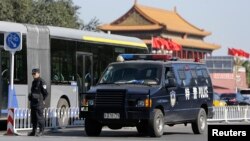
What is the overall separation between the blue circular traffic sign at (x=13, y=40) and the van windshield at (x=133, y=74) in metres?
2.50

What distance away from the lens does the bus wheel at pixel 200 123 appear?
19.5m

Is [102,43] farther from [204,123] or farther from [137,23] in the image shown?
→ [137,23]

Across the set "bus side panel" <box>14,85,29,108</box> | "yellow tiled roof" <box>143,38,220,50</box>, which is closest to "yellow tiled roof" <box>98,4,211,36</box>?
"yellow tiled roof" <box>143,38,220,50</box>

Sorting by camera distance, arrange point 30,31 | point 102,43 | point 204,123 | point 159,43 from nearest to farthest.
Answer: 1. point 204,123
2. point 30,31
3. point 102,43
4. point 159,43

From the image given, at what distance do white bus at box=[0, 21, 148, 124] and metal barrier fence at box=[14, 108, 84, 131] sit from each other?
2.06 feet

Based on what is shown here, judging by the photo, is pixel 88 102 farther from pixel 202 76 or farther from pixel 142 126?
pixel 202 76

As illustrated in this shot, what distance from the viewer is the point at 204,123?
19.9 m

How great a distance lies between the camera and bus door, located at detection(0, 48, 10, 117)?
65.7ft

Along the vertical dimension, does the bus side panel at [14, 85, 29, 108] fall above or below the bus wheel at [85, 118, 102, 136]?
above

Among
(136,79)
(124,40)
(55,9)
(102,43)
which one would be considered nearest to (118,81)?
(136,79)

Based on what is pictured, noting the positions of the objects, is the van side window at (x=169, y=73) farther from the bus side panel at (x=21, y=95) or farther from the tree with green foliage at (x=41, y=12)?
the tree with green foliage at (x=41, y=12)

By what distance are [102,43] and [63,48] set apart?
2655mm

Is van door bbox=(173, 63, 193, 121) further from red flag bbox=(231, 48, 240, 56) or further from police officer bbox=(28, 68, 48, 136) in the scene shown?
red flag bbox=(231, 48, 240, 56)

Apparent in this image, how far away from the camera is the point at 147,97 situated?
16.9 m
